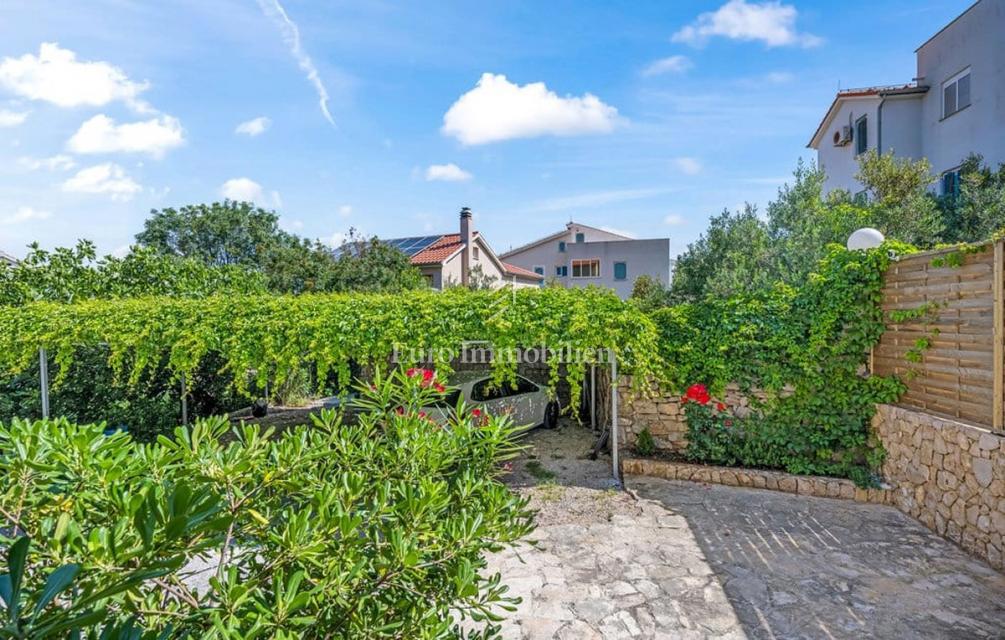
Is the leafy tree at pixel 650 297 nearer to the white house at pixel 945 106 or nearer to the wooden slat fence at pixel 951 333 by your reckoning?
the wooden slat fence at pixel 951 333

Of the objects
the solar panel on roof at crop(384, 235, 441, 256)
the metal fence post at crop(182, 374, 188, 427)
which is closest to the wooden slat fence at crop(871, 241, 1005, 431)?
the metal fence post at crop(182, 374, 188, 427)

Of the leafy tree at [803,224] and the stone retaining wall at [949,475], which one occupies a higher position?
the leafy tree at [803,224]

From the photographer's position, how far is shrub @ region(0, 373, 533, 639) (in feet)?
5.04

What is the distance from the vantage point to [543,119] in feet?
51.0

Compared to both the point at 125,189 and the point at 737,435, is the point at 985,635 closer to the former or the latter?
the point at 737,435

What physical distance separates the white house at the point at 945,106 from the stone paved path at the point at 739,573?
14549 mm

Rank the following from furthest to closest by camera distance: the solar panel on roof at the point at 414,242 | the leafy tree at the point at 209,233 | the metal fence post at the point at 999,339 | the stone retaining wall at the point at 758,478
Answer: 1. the leafy tree at the point at 209,233
2. the solar panel on roof at the point at 414,242
3. the stone retaining wall at the point at 758,478
4. the metal fence post at the point at 999,339

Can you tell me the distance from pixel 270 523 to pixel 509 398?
8.83 m

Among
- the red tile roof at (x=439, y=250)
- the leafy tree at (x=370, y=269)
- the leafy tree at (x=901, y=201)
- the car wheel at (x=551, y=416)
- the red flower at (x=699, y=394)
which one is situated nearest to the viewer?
the red flower at (x=699, y=394)

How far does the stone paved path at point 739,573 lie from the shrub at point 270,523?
265 centimetres

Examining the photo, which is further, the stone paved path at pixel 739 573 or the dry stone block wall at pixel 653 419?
the dry stone block wall at pixel 653 419

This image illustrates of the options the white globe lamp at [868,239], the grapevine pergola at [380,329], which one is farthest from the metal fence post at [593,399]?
the white globe lamp at [868,239]

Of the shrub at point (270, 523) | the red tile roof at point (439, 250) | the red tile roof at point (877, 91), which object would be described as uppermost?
the red tile roof at point (877, 91)

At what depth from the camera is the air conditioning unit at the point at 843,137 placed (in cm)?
1898
